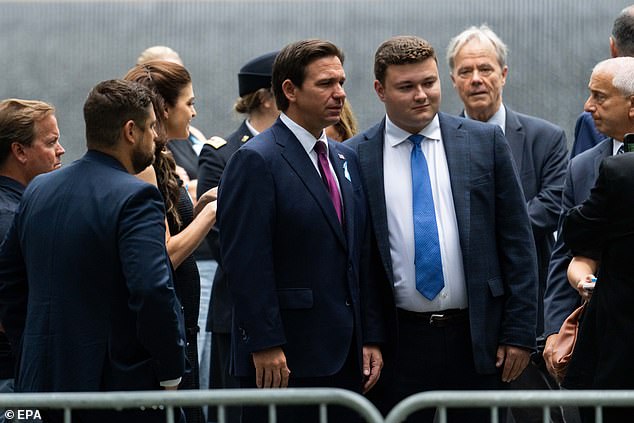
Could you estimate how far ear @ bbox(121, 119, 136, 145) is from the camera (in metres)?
5.16

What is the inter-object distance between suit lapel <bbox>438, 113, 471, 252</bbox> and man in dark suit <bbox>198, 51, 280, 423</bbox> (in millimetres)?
1397

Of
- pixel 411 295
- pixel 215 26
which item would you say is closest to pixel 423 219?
pixel 411 295

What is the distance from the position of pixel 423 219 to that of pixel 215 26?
552 cm

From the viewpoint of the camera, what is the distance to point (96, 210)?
4.97m

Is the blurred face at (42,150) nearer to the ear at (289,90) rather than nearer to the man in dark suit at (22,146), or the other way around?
the man in dark suit at (22,146)

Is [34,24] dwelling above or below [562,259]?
above

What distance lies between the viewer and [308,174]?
559 cm

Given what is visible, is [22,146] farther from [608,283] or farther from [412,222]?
[608,283]

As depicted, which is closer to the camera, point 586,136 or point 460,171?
point 460,171

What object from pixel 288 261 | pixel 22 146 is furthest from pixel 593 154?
pixel 22 146

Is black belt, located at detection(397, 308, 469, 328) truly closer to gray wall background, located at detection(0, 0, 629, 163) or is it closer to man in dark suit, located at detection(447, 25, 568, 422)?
man in dark suit, located at detection(447, 25, 568, 422)

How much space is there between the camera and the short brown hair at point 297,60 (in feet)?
18.8

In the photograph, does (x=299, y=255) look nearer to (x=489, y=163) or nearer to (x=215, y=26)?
(x=489, y=163)

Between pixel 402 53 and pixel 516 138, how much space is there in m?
1.53
